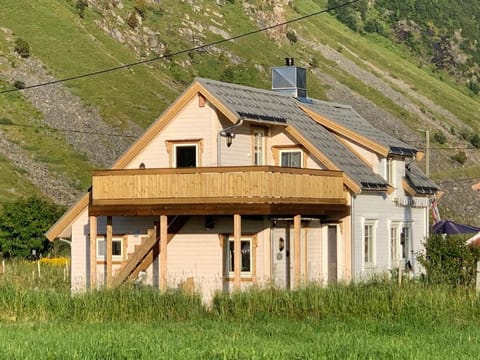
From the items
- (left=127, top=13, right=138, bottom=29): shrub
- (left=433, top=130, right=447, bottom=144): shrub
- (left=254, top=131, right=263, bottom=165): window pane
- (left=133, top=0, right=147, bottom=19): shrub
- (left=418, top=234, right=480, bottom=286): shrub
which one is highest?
(left=133, top=0, right=147, bottom=19): shrub

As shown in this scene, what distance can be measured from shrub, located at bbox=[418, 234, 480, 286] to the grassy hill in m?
34.7

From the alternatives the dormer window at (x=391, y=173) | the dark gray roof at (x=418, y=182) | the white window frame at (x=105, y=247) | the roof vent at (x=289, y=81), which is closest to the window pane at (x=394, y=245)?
the dormer window at (x=391, y=173)

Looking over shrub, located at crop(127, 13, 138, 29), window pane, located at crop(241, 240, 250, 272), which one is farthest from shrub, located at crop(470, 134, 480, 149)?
window pane, located at crop(241, 240, 250, 272)

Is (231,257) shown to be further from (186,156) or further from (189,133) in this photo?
(189,133)

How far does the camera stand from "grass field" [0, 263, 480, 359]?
24.5 meters

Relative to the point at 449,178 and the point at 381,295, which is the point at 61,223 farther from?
the point at 449,178

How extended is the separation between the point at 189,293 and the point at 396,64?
142m

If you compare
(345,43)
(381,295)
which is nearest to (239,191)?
(381,295)

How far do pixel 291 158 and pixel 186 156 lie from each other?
11.9 feet

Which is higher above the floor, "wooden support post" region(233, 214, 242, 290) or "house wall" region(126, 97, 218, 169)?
"house wall" region(126, 97, 218, 169)

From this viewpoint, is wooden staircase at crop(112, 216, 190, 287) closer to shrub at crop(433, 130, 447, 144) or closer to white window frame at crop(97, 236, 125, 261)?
white window frame at crop(97, 236, 125, 261)

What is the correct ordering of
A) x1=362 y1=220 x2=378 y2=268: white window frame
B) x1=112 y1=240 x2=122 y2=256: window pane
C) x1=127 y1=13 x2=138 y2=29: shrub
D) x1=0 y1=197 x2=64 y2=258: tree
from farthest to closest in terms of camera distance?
x1=127 y1=13 x2=138 y2=29: shrub, x1=0 y1=197 x2=64 y2=258: tree, x1=112 y1=240 x2=122 y2=256: window pane, x1=362 y1=220 x2=378 y2=268: white window frame

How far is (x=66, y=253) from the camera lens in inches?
2483

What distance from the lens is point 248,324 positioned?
3070cm
